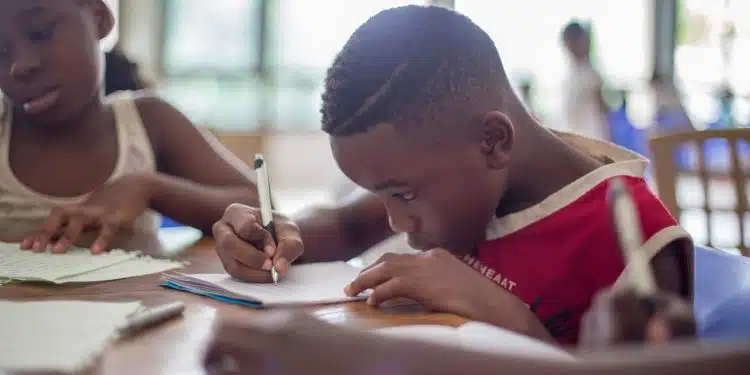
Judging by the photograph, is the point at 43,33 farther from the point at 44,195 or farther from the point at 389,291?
the point at 389,291

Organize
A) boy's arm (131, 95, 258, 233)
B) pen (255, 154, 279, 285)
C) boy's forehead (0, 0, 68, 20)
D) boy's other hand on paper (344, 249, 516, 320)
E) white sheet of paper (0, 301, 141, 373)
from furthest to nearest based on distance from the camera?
boy's arm (131, 95, 258, 233)
boy's forehead (0, 0, 68, 20)
pen (255, 154, 279, 285)
boy's other hand on paper (344, 249, 516, 320)
white sheet of paper (0, 301, 141, 373)

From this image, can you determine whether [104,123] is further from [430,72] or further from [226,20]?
[226,20]

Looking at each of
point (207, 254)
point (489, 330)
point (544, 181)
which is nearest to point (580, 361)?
point (489, 330)

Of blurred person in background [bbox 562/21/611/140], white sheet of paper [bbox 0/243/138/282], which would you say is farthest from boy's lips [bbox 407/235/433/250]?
blurred person in background [bbox 562/21/611/140]

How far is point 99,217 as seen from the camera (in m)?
0.94

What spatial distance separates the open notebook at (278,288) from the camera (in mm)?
645

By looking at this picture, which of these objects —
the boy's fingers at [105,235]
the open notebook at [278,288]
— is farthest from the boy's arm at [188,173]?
the open notebook at [278,288]

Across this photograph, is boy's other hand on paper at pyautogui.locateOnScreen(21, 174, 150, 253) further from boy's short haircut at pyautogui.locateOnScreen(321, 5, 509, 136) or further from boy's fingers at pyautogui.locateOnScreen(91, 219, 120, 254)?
boy's short haircut at pyautogui.locateOnScreen(321, 5, 509, 136)

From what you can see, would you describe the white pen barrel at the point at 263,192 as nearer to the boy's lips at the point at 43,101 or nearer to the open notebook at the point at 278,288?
the open notebook at the point at 278,288

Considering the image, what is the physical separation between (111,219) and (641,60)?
571cm

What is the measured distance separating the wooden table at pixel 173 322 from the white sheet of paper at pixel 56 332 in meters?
0.02

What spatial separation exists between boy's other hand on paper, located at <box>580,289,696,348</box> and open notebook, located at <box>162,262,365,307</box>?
39 cm

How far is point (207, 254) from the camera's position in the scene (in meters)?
0.96

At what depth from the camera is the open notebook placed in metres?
0.64
